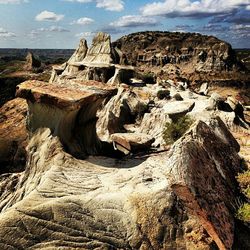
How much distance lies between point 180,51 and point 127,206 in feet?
335

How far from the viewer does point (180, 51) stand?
10800 cm

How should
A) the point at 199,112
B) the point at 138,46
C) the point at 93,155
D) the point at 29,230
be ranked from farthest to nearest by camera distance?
1. the point at 138,46
2. the point at 199,112
3. the point at 93,155
4. the point at 29,230

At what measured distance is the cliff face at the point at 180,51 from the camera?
100 meters

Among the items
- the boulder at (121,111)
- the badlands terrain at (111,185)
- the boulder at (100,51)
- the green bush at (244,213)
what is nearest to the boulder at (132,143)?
the badlands terrain at (111,185)

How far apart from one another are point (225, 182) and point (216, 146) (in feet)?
4.82

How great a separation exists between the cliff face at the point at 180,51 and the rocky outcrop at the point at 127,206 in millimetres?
80840

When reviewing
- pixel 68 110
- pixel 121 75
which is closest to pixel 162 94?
pixel 121 75

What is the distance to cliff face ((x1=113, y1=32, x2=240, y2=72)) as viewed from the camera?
100 meters

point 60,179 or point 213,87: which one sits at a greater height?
point 60,179

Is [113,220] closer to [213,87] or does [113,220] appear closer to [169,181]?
[169,181]

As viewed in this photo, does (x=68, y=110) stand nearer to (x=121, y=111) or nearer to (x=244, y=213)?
(x=244, y=213)

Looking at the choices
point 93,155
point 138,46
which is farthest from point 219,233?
point 138,46

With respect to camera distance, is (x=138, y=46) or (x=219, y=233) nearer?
(x=219, y=233)

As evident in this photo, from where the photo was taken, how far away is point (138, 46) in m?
114
